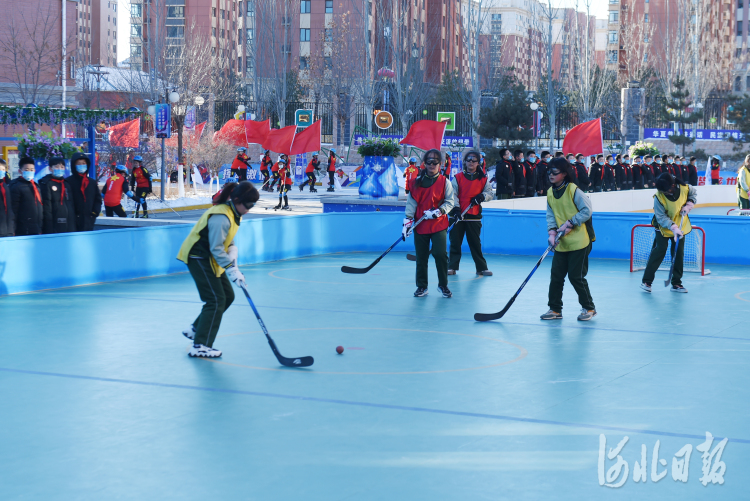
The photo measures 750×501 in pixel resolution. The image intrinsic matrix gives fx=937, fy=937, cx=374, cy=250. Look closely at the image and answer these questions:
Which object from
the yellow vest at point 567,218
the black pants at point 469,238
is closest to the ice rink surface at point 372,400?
the yellow vest at point 567,218

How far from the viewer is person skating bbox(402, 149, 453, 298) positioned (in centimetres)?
1131

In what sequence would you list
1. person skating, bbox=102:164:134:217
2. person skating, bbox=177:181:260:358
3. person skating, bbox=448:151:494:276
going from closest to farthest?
person skating, bbox=177:181:260:358
person skating, bbox=448:151:494:276
person skating, bbox=102:164:134:217

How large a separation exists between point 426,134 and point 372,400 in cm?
2028

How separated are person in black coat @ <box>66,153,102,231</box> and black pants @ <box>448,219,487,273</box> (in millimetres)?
5124

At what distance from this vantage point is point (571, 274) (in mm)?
9727

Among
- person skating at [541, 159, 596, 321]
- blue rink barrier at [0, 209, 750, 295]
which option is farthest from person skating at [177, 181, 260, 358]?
blue rink barrier at [0, 209, 750, 295]

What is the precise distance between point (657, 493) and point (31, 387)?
4.48 metres

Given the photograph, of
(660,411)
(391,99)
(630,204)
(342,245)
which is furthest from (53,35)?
(660,411)

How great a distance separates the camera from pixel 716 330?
30.7 ft

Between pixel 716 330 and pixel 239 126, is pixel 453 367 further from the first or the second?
pixel 239 126

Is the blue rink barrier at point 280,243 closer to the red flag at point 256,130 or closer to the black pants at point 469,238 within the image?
the black pants at point 469,238

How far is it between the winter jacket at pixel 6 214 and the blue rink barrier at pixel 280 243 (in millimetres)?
609

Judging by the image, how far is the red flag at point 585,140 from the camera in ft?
88.7

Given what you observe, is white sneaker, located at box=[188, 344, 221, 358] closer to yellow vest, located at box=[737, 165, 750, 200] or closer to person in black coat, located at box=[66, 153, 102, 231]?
person in black coat, located at box=[66, 153, 102, 231]
